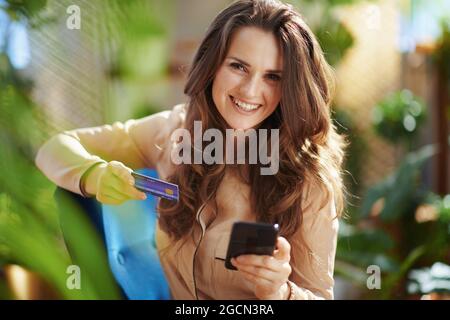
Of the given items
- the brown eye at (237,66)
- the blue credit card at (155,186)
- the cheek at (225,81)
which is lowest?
the blue credit card at (155,186)

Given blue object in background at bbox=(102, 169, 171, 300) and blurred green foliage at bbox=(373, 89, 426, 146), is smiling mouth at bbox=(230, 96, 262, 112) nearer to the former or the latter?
blue object in background at bbox=(102, 169, 171, 300)

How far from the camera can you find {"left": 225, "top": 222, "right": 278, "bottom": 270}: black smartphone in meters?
0.95

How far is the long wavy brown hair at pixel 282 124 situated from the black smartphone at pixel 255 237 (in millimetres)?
120

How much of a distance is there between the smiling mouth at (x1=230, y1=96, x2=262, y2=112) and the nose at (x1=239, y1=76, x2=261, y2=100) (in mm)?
18

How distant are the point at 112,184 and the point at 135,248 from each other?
18cm

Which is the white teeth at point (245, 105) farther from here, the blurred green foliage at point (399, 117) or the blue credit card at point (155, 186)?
the blurred green foliage at point (399, 117)

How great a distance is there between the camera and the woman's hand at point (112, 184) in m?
1.10

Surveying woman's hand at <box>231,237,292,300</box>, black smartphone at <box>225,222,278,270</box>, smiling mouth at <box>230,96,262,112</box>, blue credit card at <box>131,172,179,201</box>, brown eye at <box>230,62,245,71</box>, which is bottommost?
woman's hand at <box>231,237,292,300</box>

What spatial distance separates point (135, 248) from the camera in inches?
48.1

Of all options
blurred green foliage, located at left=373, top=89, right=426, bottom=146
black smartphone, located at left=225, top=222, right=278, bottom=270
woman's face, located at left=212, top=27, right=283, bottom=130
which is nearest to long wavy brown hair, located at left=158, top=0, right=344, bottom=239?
woman's face, located at left=212, top=27, right=283, bottom=130

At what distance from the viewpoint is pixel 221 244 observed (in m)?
1.09

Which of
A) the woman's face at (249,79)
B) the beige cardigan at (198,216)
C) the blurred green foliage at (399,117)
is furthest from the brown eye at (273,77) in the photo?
the blurred green foliage at (399,117)

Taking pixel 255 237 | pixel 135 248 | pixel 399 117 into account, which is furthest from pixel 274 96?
pixel 399 117
